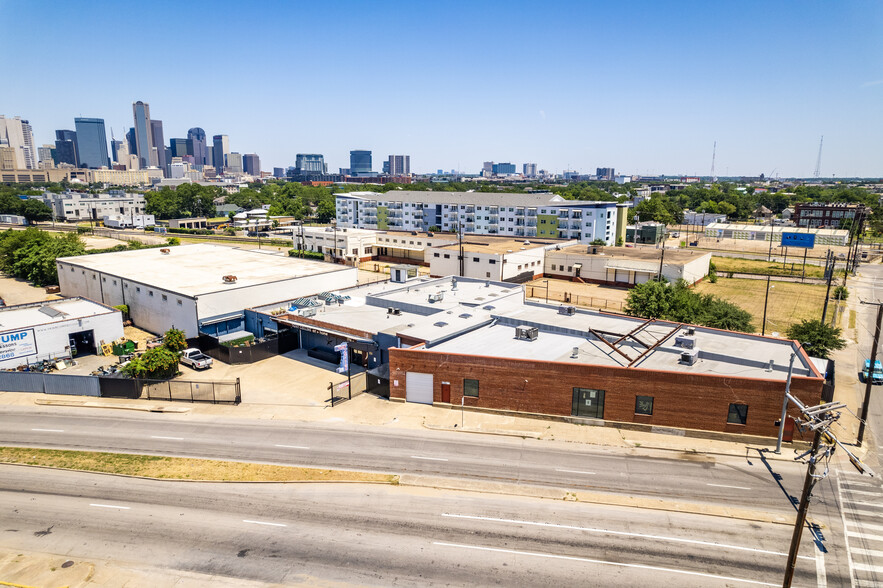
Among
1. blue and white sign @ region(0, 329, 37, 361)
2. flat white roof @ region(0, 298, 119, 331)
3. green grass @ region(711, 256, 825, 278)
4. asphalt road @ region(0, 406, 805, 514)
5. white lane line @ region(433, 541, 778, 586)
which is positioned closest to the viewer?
white lane line @ region(433, 541, 778, 586)

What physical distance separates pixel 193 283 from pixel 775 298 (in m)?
80.0

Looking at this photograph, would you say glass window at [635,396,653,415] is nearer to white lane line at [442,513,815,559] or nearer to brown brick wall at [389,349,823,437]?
brown brick wall at [389,349,823,437]

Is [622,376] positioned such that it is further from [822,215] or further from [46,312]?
[822,215]

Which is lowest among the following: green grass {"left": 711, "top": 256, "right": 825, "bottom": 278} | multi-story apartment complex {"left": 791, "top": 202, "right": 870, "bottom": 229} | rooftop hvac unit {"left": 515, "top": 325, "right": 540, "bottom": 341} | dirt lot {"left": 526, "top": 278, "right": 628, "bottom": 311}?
dirt lot {"left": 526, "top": 278, "right": 628, "bottom": 311}

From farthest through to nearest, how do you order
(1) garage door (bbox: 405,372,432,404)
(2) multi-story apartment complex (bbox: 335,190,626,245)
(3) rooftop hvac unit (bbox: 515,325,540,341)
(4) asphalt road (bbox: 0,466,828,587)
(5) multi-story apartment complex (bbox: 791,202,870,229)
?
(5) multi-story apartment complex (bbox: 791,202,870,229), (2) multi-story apartment complex (bbox: 335,190,626,245), (3) rooftop hvac unit (bbox: 515,325,540,341), (1) garage door (bbox: 405,372,432,404), (4) asphalt road (bbox: 0,466,828,587)

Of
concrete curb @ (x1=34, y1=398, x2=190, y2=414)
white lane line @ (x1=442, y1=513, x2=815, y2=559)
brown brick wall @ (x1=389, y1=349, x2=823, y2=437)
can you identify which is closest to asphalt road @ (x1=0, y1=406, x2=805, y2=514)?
concrete curb @ (x1=34, y1=398, x2=190, y2=414)

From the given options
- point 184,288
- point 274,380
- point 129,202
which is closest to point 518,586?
point 274,380

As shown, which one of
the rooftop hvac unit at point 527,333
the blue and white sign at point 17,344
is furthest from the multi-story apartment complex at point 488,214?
the blue and white sign at point 17,344

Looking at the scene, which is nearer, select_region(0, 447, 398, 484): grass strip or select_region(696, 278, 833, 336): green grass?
select_region(0, 447, 398, 484): grass strip

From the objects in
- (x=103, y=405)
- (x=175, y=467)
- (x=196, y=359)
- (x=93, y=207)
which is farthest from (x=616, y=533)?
(x=93, y=207)

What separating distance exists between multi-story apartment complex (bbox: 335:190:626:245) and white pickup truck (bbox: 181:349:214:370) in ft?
218

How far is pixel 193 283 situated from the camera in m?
56.6

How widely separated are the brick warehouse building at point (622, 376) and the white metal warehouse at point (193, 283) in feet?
78.2

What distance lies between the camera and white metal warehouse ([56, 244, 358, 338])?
51969 millimetres
